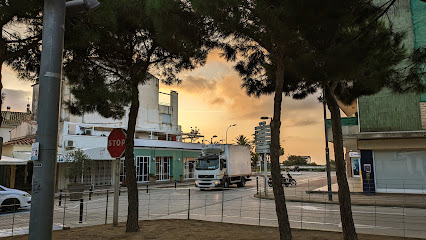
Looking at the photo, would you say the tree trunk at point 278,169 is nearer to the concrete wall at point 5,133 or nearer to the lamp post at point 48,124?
the lamp post at point 48,124

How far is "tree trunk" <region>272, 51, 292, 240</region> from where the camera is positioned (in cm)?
626

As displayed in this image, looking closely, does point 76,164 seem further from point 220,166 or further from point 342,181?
point 342,181

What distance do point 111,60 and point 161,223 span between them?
5101 millimetres

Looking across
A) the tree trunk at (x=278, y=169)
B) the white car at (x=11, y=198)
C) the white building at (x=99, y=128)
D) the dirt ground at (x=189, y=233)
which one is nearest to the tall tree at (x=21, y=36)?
the dirt ground at (x=189, y=233)

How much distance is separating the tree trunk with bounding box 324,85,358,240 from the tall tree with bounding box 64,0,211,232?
349 cm

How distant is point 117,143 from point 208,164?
1671cm

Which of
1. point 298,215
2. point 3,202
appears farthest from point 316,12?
point 3,202

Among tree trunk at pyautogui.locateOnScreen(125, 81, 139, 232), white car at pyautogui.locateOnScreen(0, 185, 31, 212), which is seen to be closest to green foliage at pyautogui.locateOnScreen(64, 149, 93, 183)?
white car at pyautogui.locateOnScreen(0, 185, 31, 212)

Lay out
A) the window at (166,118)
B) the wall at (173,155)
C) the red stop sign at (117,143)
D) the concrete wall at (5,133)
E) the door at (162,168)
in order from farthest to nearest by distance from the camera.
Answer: the window at (166,118)
the concrete wall at (5,133)
the door at (162,168)
the wall at (173,155)
the red stop sign at (117,143)

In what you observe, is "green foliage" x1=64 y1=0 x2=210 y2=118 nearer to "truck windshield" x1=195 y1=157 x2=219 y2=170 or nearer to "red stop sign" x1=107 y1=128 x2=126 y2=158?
"red stop sign" x1=107 y1=128 x2=126 y2=158

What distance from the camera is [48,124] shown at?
3891 millimetres

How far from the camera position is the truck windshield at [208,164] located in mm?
24516

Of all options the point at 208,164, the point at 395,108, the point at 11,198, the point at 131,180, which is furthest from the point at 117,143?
the point at 395,108

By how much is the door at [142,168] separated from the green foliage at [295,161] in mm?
56361
